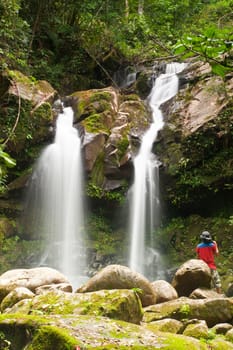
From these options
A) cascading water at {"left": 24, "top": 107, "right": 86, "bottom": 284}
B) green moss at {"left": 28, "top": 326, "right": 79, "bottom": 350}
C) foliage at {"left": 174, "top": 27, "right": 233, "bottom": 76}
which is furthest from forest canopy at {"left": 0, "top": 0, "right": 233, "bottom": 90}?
foliage at {"left": 174, "top": 27, "right": 233, "bottom": 76}

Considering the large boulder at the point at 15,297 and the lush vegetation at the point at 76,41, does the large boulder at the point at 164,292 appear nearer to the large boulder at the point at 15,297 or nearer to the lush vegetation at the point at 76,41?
the large boulder at the point at 15,297

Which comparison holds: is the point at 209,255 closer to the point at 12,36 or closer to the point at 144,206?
the point at 144,206

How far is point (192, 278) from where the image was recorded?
21.9 ft

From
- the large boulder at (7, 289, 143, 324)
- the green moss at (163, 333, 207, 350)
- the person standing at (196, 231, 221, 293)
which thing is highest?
the person standing at (196, 231, 221, 293)

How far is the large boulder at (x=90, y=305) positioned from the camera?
13.6ft

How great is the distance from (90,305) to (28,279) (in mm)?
2400

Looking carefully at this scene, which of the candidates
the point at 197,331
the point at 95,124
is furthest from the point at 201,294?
the point at 95,124

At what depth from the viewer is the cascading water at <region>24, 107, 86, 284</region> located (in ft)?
37.1

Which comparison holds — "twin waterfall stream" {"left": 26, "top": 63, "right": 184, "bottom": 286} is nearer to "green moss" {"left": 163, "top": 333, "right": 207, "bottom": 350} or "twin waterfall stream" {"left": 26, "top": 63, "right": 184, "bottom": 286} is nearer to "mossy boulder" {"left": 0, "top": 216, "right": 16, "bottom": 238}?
"mossy boulder" {"left": 0, "top": 216, "right": 16, "bottom": 238}

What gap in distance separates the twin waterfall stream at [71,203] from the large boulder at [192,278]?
13.5 feet

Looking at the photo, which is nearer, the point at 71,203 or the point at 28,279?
the point at 28,279

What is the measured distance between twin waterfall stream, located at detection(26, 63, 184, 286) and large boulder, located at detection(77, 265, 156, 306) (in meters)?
5.01

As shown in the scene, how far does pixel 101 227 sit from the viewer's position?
11.9m

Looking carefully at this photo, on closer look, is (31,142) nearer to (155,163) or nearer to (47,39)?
(155,163)
